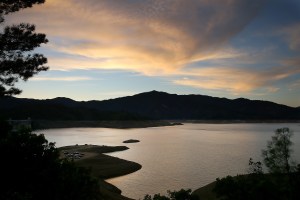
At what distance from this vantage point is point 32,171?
2697 centimetres

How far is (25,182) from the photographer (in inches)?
1041

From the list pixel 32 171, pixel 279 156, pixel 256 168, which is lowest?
pixel 256 168

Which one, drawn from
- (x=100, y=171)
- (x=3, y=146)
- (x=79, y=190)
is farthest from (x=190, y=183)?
(x=3, y=146)

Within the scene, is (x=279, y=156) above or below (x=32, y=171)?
below

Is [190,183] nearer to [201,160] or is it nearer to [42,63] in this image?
[201,160]

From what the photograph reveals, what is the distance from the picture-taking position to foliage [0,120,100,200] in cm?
2617

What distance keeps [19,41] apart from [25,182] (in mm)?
11342

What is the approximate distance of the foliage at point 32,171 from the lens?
85.9 ft

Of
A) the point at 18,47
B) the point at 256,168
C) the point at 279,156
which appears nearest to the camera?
the point at 18,47

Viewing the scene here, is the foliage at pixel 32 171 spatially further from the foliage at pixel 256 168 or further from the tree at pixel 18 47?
the foliage at pixel 256 168

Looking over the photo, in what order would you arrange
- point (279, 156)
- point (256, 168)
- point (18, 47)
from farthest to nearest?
point (256, 168) → point (279, 156) → point (18, 47)

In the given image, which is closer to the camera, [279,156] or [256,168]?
[279,156]

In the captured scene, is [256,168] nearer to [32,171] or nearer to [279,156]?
[279,156]

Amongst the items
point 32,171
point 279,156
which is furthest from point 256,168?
point 32,171
